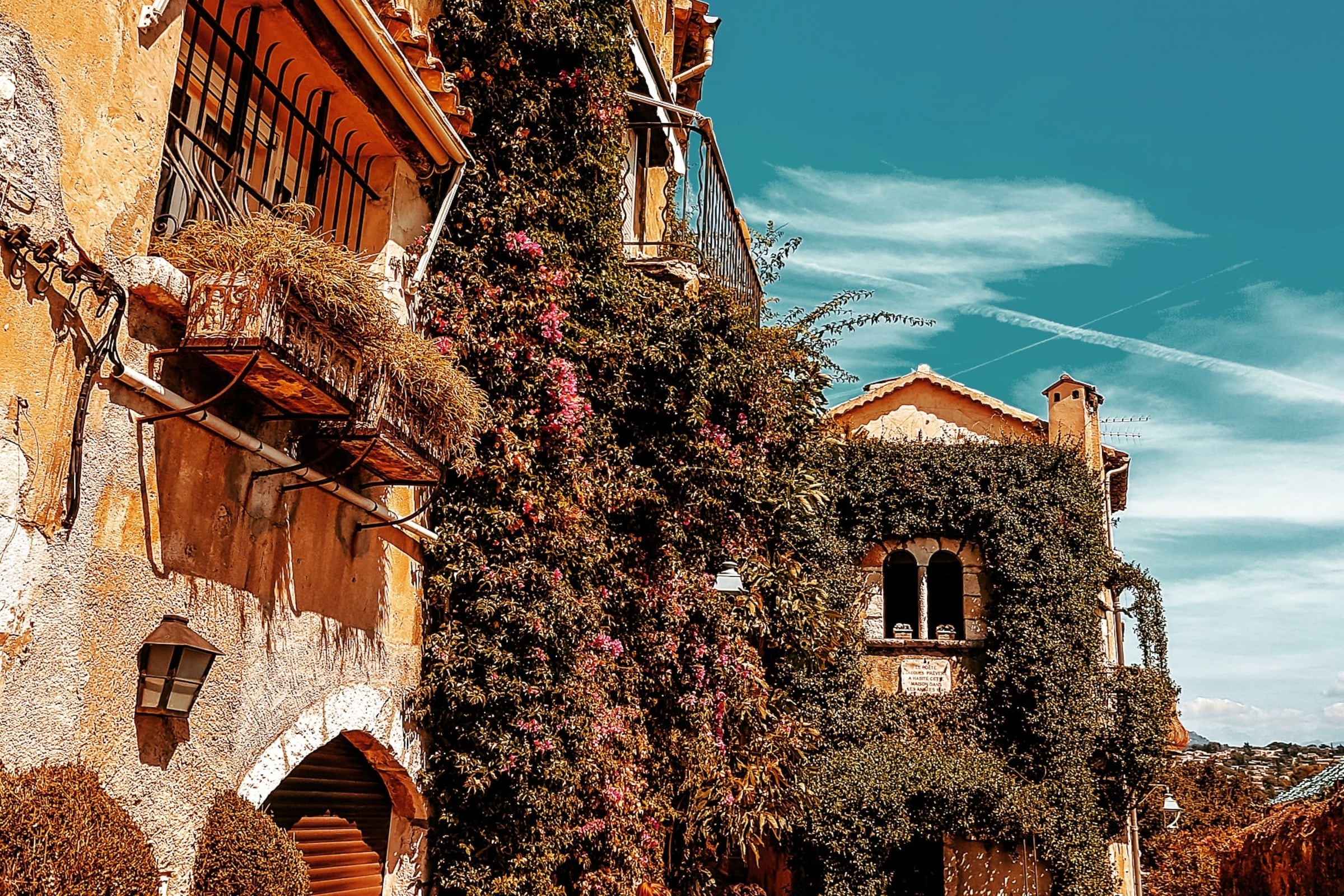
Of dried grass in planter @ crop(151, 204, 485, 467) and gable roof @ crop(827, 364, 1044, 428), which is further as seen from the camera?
gable roof @ crop(827, 364, 1044, 428)

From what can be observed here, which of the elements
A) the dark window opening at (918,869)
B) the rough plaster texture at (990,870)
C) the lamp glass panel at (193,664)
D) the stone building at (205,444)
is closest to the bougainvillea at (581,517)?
the stone building at (205,444)

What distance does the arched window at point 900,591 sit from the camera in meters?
19.7

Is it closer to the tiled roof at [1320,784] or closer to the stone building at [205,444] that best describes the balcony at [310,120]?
the stone building at [205,444]

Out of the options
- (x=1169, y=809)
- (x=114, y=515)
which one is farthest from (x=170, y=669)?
(x=1169, y=809)

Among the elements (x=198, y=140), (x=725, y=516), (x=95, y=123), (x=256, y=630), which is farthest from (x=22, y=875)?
(x=725, y=516)

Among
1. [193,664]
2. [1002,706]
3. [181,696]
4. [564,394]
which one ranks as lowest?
[181,696]

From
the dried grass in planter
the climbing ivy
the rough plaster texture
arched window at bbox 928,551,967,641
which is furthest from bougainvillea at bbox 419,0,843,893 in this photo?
arched window at bbox 928,551,967,641

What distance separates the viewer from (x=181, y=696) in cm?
415

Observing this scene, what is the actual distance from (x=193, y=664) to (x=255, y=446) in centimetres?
97

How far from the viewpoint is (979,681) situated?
18766 millimetres

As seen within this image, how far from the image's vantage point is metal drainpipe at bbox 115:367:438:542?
4.04m

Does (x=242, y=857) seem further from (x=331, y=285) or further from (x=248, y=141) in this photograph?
(x=248, y=141)

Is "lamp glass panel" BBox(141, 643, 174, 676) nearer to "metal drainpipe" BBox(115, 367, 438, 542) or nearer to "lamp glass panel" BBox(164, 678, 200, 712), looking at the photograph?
"lamp glass panel" BBox(164, 678, 200, 712)

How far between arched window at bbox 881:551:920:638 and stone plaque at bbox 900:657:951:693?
661 millimetres
